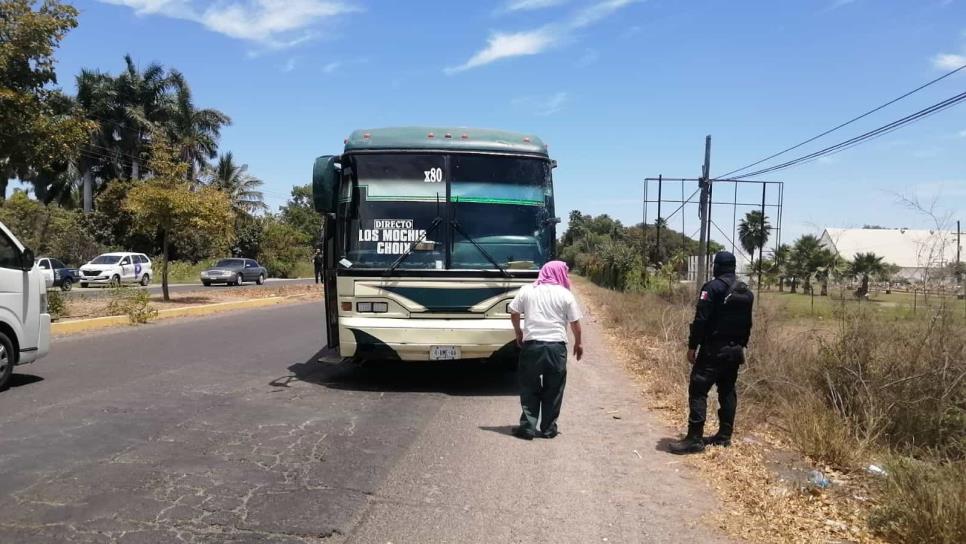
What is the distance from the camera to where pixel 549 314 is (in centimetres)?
663

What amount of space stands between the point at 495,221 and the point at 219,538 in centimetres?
522

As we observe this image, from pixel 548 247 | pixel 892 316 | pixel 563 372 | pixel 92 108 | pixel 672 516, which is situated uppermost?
pixel 92 108

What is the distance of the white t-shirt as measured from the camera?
21.7 ft

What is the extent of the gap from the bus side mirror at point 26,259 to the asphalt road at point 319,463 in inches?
55.5

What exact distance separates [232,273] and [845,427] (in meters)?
34.3

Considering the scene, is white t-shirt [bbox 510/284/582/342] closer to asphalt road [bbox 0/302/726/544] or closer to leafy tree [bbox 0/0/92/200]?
asphalt road [bbox 0/302/726/544]

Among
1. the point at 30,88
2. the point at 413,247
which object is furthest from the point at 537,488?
the point at 30,88

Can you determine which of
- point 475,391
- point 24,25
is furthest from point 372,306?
point 24,25

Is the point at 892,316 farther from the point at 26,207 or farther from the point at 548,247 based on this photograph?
the point at 26,207

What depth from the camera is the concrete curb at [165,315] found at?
1365 cm

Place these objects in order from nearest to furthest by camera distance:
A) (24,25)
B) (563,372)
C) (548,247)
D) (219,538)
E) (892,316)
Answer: (219,538) < (563,372) < (892,316) < (548,247) < (24,25)

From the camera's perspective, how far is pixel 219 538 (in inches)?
159

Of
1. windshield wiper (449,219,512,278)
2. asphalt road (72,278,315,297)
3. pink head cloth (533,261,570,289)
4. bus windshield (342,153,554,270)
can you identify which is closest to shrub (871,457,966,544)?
pink head cloth (533,261,570,289)

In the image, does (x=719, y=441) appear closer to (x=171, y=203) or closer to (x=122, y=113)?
(x=171, y=203)
